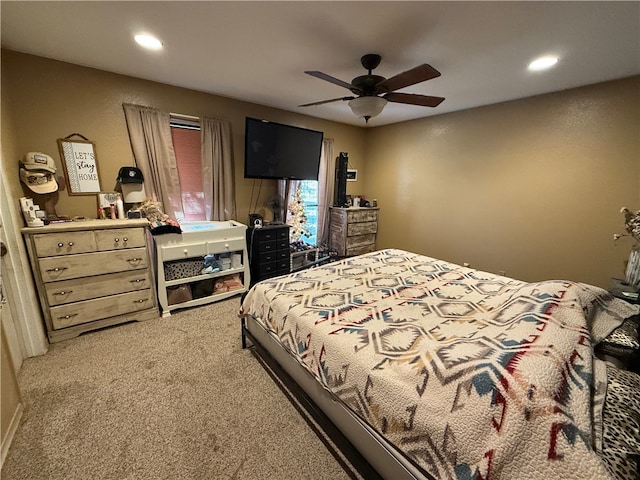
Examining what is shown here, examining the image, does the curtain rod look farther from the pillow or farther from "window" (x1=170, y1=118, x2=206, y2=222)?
the pillow

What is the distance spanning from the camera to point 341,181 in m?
4.51

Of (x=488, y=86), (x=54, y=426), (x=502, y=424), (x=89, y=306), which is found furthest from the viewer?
(x=488, y=86)

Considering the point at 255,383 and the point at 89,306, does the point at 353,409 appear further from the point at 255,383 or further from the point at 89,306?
the point at 89,306

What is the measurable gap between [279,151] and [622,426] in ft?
11.3

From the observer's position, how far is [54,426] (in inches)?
58.2

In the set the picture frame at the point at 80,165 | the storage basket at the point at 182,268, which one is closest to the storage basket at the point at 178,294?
the storage basket at the point at 182,268

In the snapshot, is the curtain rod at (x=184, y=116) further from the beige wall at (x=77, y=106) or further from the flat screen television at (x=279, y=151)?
the flat screen television at (x=279, y=151)

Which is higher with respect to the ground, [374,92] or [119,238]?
[374,92]

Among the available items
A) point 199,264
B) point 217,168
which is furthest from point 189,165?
point 199,264

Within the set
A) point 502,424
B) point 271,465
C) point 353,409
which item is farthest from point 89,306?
point 502,424

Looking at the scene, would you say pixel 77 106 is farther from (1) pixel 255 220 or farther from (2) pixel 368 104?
(2) pixel 368 104

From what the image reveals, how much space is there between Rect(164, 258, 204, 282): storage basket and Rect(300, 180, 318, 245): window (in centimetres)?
199

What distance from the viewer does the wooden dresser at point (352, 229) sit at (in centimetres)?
439

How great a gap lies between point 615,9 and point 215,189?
366cm
